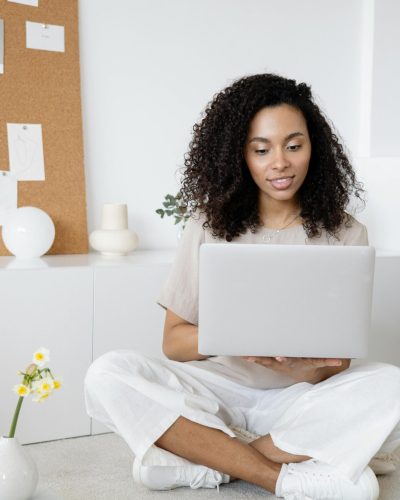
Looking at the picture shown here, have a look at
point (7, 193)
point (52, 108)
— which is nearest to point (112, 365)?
point (7, 193)

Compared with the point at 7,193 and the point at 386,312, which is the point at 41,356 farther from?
the point at 386,312

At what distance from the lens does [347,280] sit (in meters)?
1.76

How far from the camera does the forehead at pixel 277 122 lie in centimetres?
217

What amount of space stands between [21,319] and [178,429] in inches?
29.4

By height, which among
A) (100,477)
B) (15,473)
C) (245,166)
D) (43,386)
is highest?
(245,166)

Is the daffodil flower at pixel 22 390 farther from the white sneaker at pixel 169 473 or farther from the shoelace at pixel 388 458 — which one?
the shoelace at pixel 388 458

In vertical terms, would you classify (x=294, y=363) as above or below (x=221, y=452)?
above

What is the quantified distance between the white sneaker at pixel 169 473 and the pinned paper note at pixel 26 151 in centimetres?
129

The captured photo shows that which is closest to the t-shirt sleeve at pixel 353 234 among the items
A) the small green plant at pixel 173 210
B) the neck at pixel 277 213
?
the neck at pixel 277 213

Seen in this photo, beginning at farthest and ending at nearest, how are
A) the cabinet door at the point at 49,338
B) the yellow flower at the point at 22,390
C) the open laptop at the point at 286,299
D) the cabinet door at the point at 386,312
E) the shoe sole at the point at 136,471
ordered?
the cabinet door at the point at 386,312, the cabinet door at the point at 49,338, the shoe sole at the point at 136,471, the open laptop at the point at 286,299, the yellow flower at the point at 22,390

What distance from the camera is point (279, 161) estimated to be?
2.13 m

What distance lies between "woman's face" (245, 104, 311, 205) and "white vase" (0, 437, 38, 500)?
973 mm

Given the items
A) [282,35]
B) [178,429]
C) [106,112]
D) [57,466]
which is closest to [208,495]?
[178,429]

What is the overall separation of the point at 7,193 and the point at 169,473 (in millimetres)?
1313
